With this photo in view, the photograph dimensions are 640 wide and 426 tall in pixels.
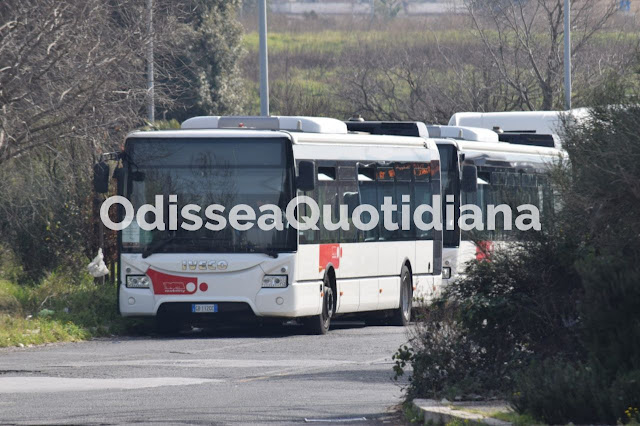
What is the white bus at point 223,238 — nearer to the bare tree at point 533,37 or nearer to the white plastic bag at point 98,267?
the white plastic bag at point 98,267

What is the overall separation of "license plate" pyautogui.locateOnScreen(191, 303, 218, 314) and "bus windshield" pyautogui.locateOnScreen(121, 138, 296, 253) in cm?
78

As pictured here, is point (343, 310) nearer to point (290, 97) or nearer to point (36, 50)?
point (36, 50)

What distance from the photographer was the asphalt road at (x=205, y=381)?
11.0 meters

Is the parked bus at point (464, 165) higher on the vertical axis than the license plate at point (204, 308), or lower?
higher

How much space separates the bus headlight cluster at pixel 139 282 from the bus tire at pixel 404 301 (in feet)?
15.6

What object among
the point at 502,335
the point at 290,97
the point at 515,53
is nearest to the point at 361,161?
the point at 502,335

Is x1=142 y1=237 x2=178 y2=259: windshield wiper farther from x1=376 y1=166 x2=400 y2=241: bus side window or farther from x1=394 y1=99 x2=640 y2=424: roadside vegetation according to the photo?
x1=394 y1=99 x2=640 y2=424: roadside vegetation

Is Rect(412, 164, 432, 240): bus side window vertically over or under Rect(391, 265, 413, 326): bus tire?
over

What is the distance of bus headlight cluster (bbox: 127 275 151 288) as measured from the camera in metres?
18.7

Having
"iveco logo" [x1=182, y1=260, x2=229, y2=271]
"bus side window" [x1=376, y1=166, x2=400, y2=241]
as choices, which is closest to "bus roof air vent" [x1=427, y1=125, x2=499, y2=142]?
"bus side window" [x1=376, y1=166, x2=400, y2=241]

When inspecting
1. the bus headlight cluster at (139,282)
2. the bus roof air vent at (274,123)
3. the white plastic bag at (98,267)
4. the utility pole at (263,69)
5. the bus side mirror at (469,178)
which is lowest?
the bus headlight cluster at (139,282)

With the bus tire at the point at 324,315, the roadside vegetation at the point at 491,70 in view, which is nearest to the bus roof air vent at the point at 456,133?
the bus tire at the point at 324,315

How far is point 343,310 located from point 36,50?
6.46m

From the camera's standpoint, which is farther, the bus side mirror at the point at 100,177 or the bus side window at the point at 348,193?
the bus side window at the point at 348,193
